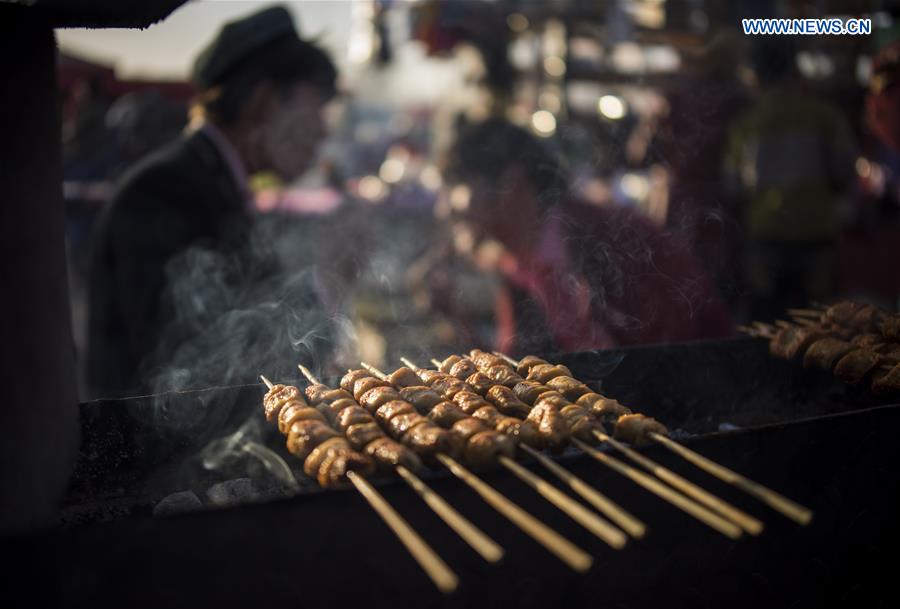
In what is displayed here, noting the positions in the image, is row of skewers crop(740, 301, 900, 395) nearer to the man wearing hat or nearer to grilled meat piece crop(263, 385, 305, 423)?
grilled meat piece crop(263, 385, 305, 423)

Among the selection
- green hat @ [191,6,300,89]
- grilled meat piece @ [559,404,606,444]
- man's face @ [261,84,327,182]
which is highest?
green hat @ [191,6,300,89]

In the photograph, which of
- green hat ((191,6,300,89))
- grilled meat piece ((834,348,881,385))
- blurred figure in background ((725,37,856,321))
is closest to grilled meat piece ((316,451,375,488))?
grilled meat piece ((834,348,881,385))

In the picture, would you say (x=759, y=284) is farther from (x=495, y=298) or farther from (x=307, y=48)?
(x=307, y=48)

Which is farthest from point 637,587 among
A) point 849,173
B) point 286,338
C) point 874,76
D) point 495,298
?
point 849,173

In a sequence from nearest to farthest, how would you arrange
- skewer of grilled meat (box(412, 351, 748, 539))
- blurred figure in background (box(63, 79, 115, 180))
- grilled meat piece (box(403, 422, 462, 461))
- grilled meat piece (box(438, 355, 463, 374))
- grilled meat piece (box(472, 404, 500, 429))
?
skewer of grilled meat (box(412, 351, 748, 539)) → grilled meat piece (box(403, 422, 462, 461)) → grilled meat piece (box(472, 404, 500, 429)) → grilled meat piece (box(438, 355, 463, 374)) → blurred figure in background (box(63, 79, 115, 180))

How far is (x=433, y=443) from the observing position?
2453 mm

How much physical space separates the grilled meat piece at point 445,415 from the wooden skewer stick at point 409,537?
48 cm

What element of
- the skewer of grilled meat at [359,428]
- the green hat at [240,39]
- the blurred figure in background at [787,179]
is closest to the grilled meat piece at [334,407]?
the skewer of grilled meat at [359,428]

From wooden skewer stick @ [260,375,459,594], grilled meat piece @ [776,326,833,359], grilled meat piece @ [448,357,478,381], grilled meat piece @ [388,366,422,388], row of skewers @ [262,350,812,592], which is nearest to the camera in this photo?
wooden skewer stick @ [260,375,459,594]

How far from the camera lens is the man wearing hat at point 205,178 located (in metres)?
4.32

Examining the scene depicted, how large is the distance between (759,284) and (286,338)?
6185 millimetres

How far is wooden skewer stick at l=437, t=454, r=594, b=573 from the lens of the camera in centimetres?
162

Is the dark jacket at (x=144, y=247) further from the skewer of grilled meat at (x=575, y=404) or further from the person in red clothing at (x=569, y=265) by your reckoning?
the person in red clothing at (x=569, y=265)

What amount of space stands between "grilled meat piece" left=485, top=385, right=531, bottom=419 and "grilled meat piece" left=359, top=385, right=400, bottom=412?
406 millimetres
